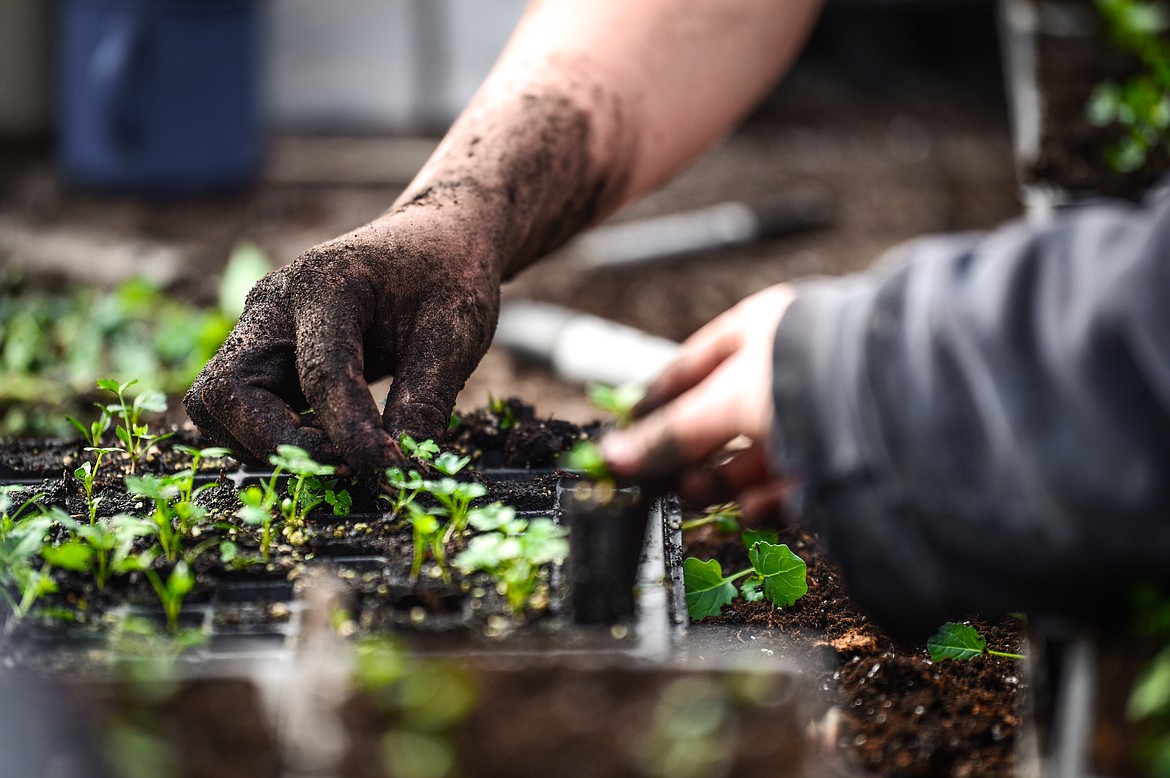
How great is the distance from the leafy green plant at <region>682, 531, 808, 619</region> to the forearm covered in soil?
1.79ft

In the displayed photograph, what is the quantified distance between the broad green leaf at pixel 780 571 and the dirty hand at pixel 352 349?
44 centimetres

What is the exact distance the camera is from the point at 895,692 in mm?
1353

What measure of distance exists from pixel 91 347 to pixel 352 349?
154 centimetres

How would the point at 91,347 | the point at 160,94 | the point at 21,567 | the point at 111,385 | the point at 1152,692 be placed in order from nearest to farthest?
1. the point at 1152,692
2. the point at 21,567
3. the point at 111,385
4. the point at 91,347
5. the point at 160,94

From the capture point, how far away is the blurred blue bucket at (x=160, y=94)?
405 centimetres

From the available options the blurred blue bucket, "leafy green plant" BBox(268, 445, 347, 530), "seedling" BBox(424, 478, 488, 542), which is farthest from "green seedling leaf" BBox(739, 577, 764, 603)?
the blurred blue bucket

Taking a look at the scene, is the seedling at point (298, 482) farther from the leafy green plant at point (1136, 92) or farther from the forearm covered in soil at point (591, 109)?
the leafy green plant at point (1136, 92)

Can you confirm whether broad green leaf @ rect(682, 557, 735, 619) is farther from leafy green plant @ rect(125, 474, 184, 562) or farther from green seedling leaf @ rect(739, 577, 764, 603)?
leafy green plant @ rect(125, 474, 184, 562)

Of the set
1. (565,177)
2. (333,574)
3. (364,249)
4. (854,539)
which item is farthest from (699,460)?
(565,177)

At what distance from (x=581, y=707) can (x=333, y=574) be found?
1.36 feet

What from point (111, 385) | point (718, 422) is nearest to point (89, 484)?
point (111, 385)

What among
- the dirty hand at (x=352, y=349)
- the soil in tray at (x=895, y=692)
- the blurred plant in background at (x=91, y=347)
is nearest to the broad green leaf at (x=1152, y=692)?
the soil in tray at (x=895, y=692)

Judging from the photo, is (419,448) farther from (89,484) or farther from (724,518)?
(724,518)

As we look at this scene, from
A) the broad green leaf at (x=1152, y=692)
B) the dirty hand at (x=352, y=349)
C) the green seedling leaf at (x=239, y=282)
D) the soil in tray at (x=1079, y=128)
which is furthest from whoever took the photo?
the soil in tray at (x=1079, y=128)
